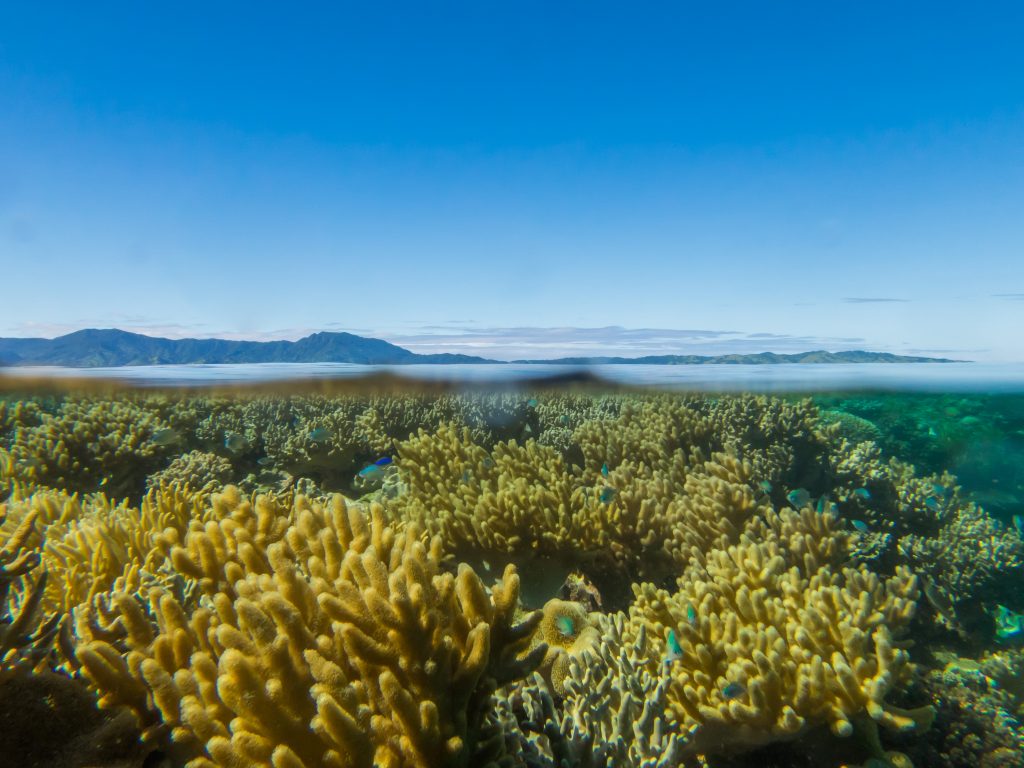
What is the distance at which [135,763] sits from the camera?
1864mm

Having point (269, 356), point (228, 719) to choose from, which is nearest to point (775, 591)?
point (228, 719)

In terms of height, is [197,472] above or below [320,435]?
below

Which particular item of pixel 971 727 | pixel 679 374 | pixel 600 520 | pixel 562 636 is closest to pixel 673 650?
pixel 562 636

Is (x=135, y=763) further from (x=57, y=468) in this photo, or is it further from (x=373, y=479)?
(x=57, y=468)

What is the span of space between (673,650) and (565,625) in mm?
927

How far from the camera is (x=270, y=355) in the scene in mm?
19062

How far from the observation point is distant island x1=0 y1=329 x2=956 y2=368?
17.0 m

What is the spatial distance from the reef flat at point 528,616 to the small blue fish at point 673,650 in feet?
0.24

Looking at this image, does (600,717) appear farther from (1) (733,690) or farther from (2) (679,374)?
(2) (679,374)

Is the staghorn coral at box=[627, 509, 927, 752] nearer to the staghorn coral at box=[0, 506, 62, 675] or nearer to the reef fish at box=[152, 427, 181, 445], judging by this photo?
the staghorn coral at box=[0, 506, 62, 675]

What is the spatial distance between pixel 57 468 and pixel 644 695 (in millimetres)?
10016

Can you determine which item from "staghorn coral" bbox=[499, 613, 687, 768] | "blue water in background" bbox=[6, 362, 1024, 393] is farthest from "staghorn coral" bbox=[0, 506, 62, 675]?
"blue water in background" bbox=[6, 362, 1024, 393]

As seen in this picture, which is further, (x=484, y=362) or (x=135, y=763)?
(x=484, y=362)

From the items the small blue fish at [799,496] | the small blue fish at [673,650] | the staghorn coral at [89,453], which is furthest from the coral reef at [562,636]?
the staghorn coral at [89,453]
